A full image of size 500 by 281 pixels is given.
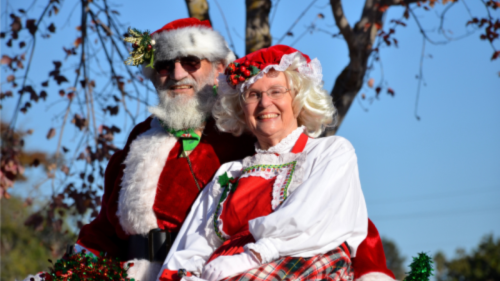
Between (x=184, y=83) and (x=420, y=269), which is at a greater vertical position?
(x=184, y=83)

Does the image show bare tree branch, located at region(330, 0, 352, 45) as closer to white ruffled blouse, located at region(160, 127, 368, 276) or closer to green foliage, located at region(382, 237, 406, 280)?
white ruffled blouse, located at region(160, 127, 368, 276)

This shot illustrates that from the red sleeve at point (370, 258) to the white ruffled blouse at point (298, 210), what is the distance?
4.4 inches

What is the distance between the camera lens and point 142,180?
363 centimetres

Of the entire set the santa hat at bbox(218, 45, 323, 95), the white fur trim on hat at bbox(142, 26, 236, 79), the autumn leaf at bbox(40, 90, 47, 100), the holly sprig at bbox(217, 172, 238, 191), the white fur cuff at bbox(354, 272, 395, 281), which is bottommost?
the white fur cuff at bbox(354, 272, 395, 281)

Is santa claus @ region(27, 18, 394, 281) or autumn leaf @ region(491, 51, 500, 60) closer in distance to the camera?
santa claus @ region(27, 18, 394, 281)

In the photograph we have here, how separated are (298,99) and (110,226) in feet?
4.99

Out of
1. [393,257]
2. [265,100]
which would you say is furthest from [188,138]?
[393,257]

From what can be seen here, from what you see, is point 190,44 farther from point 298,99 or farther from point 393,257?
point 393,257

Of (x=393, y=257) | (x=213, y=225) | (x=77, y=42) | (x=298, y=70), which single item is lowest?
(x=393, y=257)

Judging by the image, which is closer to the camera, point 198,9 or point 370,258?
point 370,258

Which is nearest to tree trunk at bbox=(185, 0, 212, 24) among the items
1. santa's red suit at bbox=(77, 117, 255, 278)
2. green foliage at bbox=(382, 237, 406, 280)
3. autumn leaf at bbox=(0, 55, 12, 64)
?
santa's red suit at bbox=(77, 117, 255, 278)

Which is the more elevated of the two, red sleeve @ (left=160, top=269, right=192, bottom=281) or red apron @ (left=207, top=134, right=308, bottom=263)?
red apron @ (left=207, top=134, right=308, bottom=263)

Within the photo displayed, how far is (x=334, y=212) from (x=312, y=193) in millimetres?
140

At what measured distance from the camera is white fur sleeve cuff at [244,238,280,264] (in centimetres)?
269
